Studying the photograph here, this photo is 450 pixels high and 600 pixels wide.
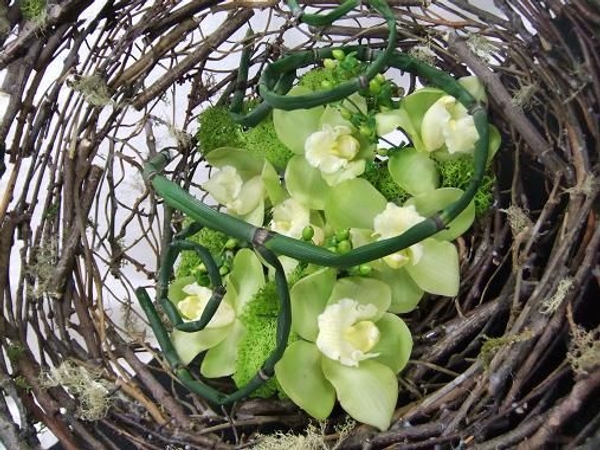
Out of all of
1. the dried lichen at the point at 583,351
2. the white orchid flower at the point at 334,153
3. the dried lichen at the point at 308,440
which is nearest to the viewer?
the dried lichen at the point at 583,351

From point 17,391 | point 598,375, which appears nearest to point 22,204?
point 17,391

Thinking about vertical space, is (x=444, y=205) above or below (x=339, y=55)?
below

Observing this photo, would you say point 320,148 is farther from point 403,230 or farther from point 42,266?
point 42,266

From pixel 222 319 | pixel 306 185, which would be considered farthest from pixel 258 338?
pixel 306 185

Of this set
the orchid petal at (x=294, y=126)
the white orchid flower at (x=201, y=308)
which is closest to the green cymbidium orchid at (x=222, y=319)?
the white orchid flower at (x=201, y=308)

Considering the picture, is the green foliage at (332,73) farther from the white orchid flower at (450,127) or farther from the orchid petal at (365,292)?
the orchid petal at (365,292)
